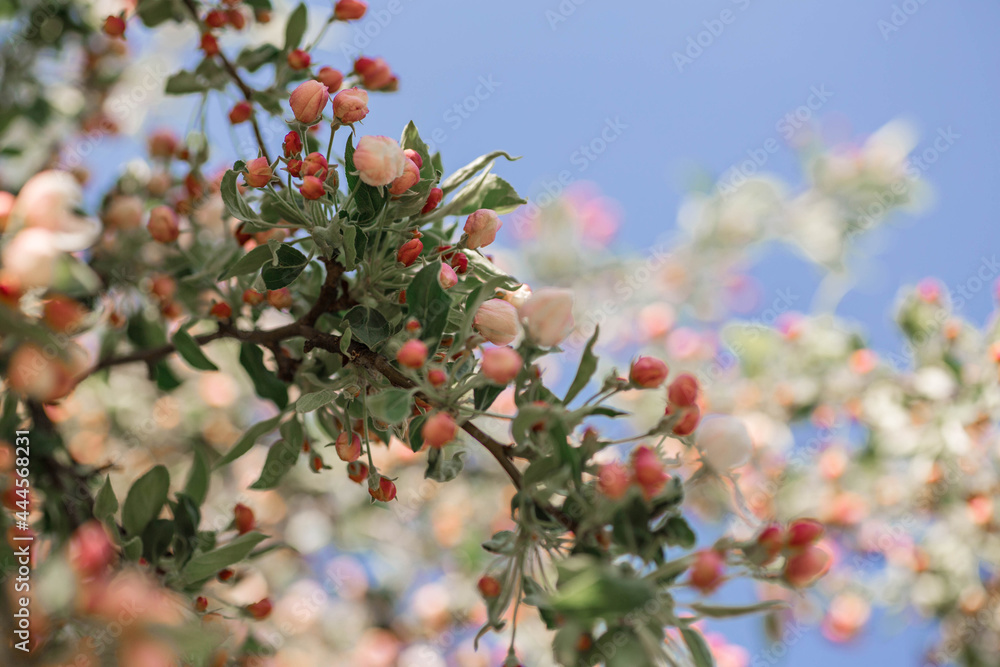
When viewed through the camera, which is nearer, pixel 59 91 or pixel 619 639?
pixel 619 639

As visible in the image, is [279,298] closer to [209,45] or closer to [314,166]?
[314,166]

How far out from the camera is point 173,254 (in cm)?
138

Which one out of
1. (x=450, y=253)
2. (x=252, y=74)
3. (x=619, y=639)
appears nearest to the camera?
(x=619, y=639)

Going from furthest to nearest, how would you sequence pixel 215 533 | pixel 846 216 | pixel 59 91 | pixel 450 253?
pixel 846 216 → pixel 59 91 → pixel 215 533 → pixel 450 253

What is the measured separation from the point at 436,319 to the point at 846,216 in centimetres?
303

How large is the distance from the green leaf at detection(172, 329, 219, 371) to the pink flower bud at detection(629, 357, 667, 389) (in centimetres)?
69

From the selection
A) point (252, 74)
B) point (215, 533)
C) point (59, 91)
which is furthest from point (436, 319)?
point (59, 91)

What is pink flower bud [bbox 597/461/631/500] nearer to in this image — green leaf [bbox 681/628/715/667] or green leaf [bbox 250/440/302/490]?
green leaf [bbox 681/628/715/667]

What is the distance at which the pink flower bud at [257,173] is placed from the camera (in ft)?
2.64

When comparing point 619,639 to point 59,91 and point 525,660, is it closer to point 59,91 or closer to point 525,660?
point 525,660

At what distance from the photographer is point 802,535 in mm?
630

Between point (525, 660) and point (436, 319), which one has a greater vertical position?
point (436, 319)

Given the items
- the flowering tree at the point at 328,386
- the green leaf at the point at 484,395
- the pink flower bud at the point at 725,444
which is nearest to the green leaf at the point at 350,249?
the flowering tree at the point at 328,386

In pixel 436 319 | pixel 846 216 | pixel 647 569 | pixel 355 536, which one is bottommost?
pixel 355 536
